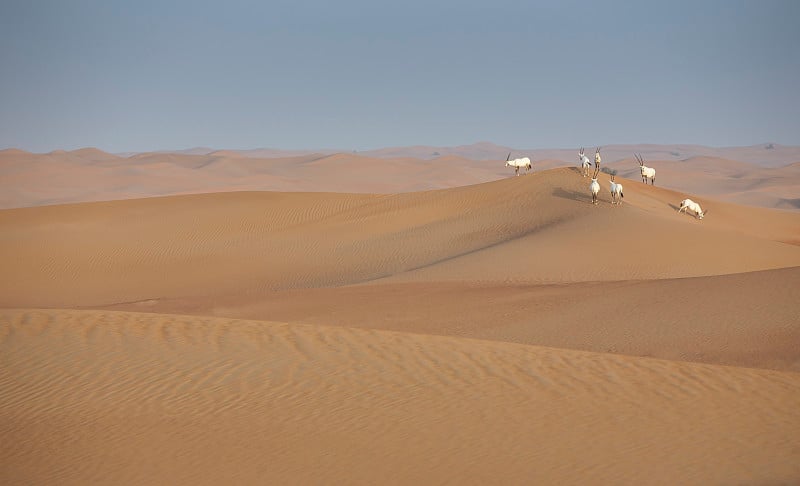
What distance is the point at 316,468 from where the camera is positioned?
20.7 ft

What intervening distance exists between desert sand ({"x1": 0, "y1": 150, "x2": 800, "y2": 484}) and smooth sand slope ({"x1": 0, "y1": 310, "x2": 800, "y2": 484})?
0.10ft

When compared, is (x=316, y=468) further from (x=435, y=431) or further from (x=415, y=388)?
(x=415, y=388)

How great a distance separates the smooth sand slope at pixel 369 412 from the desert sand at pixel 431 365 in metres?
0.03

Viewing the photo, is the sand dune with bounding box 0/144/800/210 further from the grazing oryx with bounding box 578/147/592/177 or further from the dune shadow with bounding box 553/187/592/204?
the dune shadow with bounding box 553/187/592/204

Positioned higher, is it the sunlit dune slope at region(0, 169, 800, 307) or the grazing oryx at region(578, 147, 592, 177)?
the grazing oryx at region(578, 147, 592, 177)

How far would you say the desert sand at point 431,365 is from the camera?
645cm

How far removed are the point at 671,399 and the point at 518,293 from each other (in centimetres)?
801

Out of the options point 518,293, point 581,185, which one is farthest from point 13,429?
point 581,185

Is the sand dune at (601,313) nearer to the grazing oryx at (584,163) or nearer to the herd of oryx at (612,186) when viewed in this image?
the herd of oryx at (612,186)

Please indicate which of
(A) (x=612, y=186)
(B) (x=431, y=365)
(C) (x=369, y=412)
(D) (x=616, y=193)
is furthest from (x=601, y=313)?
(A) (x=612, y=186)

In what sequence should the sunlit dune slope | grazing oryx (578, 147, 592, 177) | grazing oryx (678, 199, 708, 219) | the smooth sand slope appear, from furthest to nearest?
grazing oryx (678, 199, 708, 219), grazing oryx (578, 147, 592, 177), the sunlit dune slope, the smooth sand slope

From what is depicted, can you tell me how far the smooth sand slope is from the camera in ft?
20.5

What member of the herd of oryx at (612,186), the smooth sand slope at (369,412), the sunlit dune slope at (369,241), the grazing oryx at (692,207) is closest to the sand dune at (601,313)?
the smooth sand slope at (369,412)

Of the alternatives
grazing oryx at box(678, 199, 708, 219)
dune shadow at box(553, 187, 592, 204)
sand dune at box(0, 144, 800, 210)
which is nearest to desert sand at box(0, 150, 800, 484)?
dune shadow at box(553, 187, 592, 204)
